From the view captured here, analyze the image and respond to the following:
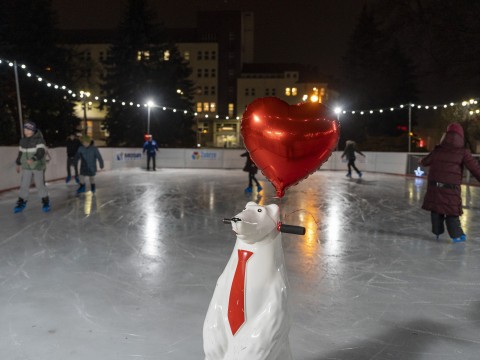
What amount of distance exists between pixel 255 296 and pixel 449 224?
4.72 metres

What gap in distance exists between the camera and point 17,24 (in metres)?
27.3

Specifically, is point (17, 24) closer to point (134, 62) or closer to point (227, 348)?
point (134, 62)

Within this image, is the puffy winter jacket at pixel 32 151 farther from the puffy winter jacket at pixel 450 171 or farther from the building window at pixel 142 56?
the building window at pixel 142 56

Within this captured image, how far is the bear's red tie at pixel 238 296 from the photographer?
2.09m

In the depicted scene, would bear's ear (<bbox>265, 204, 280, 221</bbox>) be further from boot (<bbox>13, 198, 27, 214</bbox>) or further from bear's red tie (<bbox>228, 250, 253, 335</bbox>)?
boot (<bbox>13, 198, 27, 214</bbox>)

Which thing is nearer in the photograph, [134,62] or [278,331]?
[278,331]

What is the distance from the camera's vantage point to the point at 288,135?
7.41 ft

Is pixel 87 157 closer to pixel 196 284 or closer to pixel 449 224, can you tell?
pixel 196 284

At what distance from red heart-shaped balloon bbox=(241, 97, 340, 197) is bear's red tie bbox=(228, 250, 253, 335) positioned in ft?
1.54

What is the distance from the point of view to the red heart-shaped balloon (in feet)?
7.43

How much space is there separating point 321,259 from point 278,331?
10.5 feet

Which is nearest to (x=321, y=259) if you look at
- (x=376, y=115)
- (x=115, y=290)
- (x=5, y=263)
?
(x=115, y=290)

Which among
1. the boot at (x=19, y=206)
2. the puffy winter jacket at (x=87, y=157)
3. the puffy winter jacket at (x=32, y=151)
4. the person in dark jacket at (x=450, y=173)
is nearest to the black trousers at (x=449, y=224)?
the person in dark jacket at (x=450, y=173)

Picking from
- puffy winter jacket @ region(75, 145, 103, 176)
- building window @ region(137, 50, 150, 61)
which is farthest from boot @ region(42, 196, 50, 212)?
building window @ region(137, 50, 150, 61)
